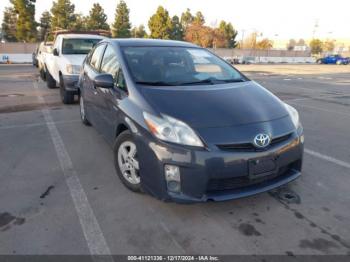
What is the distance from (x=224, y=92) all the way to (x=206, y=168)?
3.54 feet

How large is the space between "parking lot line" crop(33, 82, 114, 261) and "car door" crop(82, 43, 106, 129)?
67 centimetres

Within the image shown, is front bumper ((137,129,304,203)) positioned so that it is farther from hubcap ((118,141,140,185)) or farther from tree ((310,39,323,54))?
A: tree ((310,39,323,54))

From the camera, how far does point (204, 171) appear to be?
2.59 metres

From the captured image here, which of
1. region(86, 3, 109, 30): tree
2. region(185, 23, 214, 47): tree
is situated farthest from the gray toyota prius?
region(185, 23, 214, 47): tree

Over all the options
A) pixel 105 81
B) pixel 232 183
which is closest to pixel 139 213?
pixel 232 183

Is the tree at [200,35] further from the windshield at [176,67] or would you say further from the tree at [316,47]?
the windshield at [176,67]

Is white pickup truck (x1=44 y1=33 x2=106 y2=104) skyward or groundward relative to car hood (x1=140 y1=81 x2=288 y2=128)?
skyward

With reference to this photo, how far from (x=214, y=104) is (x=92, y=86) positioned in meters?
2.28

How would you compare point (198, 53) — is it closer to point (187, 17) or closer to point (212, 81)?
point (212, 81)

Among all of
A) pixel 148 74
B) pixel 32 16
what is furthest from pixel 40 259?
pixel 32 16

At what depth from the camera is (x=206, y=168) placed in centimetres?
259

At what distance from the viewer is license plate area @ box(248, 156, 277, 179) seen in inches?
106

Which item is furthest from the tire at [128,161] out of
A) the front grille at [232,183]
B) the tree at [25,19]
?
Result: the tree at [25,19]

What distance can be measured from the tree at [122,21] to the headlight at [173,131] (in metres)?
52.7
